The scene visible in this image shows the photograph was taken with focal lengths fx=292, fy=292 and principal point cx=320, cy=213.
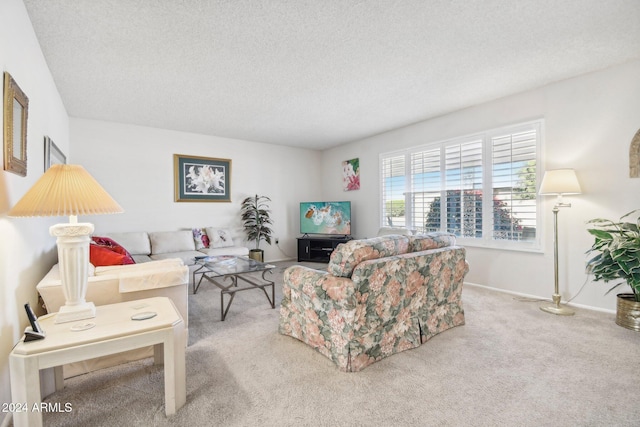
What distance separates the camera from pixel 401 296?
2199mm

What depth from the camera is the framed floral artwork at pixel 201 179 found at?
202 inches

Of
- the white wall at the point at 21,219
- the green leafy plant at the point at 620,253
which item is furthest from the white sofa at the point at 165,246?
the green leafy plant at the point at 620,253

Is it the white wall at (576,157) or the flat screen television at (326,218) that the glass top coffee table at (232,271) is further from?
the white wall at (576,157)

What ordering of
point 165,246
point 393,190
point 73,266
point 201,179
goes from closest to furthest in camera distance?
point 73,266
point 165,246
point 393,190
point 201,179

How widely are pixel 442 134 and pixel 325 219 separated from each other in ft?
8.80

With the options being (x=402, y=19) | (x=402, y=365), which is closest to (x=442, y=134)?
(x=402, y=19)

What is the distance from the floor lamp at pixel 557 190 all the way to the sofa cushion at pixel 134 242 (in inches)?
207

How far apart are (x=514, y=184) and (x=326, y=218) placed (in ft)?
10.8

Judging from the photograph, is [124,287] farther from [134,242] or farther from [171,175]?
[171,175]

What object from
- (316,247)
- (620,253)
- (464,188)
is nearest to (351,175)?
(316,247)

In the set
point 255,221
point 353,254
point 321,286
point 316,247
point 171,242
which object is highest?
point 255,221

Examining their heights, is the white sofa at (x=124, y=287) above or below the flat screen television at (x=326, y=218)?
below

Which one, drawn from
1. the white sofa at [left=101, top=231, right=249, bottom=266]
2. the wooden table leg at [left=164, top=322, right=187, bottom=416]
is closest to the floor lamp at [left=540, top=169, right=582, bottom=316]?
the wooden table leg at [left=164, top=322, right=187, bottom=416]

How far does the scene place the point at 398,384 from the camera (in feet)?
6.05
